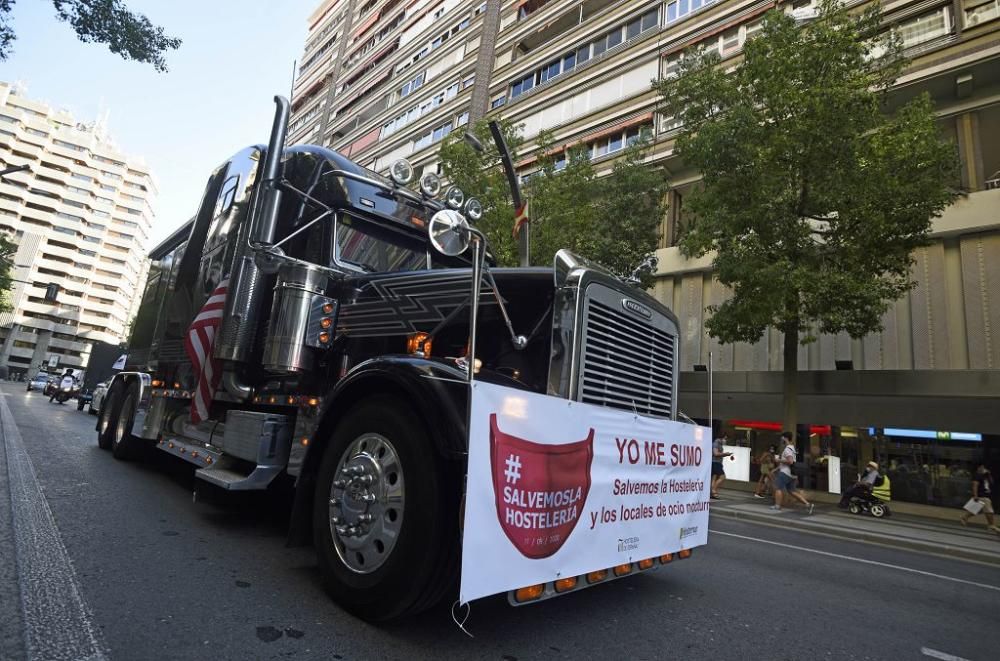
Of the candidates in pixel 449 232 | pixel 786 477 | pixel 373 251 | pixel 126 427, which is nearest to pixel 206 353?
pixel 373 251

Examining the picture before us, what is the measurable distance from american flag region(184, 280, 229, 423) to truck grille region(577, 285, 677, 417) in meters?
3.38

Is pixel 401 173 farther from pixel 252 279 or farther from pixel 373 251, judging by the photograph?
pixel 252 279

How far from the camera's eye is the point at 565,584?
2600mm

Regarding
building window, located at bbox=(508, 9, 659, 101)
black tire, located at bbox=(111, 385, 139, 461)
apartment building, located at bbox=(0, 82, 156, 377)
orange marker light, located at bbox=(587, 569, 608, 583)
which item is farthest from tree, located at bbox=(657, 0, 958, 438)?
apartment building, located at bbox=(0, 82, 156, 377)

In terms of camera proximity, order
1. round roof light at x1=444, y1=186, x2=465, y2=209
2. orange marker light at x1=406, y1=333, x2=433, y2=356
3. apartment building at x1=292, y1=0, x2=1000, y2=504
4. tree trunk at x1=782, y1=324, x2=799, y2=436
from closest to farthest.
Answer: orange marker light at x1=406, y1=333, x2=433, y2=356, round roof light at x1=444, y1=186, x2=465, y2=209, tree trunk at x1=782, y1=324, x2=799, y2=436, apartment building at x1=292, y1=0, x2=1000, y2=504

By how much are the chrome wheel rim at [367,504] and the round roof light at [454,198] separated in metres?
2.13

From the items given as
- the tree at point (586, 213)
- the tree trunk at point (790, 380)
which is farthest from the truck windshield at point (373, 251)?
the tree at point (586, 213)

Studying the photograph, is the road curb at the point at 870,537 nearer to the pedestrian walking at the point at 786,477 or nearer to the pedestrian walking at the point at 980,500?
the pedestrian walking at the point at 786,477


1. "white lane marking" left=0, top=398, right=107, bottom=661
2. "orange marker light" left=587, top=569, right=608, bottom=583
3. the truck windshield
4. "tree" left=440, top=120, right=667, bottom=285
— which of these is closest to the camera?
"white lane marking" left=0, top=398, right=107, bottom=661

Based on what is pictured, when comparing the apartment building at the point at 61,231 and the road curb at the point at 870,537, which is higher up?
the apartment building at the point at 61,231

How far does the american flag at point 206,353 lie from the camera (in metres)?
5.01

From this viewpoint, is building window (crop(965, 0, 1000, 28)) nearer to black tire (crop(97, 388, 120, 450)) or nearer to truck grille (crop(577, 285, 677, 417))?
truck grille (crop(577, 285, 677, 417))

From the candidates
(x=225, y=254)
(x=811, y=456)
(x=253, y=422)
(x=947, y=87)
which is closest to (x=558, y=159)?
(x=947, y=87)

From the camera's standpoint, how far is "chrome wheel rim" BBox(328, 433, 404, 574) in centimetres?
270
